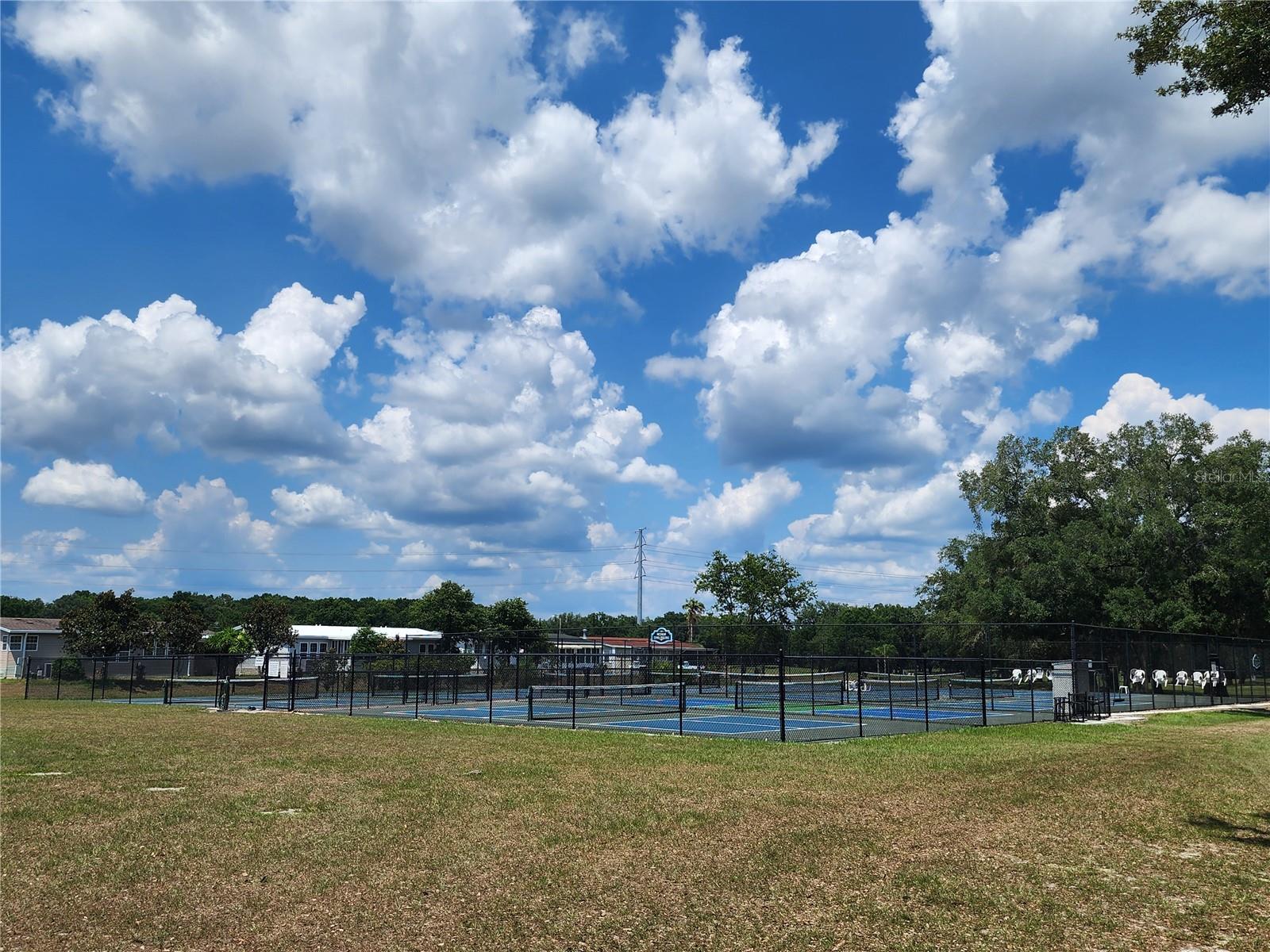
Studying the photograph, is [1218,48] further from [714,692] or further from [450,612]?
[450,612]

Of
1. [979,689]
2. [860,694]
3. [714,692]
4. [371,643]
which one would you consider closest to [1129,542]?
[979,689]

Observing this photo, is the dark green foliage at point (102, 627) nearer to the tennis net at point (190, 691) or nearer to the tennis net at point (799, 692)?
the tennis net at point (190, 691)

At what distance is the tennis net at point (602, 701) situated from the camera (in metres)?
28.6

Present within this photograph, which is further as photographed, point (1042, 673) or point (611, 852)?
point (1042, 673)

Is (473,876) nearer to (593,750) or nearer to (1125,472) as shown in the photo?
(593,750)

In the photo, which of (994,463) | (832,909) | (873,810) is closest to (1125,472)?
(994,463)

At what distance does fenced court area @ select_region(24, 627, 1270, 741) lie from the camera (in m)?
25.6

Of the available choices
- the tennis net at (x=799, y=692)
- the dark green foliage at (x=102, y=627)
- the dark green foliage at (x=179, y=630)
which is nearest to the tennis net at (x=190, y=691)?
the dark green foliage at (x=102, y=627)

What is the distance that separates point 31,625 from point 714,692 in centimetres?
5863

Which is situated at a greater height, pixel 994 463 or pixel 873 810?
pixel 994 463

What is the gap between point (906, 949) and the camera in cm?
627

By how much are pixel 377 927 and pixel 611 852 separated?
288 centimetres

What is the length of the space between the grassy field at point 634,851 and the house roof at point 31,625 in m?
62.8

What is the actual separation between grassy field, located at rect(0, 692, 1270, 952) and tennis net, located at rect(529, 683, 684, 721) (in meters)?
8.96
